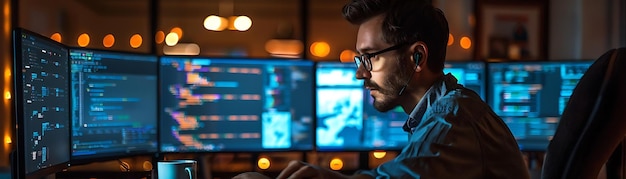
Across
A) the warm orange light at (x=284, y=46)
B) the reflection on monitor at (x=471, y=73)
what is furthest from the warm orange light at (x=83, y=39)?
the reflection on monitor at (x=471, y=73)

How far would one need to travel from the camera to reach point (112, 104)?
210 cm

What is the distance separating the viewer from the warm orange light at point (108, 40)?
4.66 metres

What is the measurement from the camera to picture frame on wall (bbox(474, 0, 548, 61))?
3.84 m

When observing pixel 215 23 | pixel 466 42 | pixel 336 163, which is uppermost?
pixel 215 23

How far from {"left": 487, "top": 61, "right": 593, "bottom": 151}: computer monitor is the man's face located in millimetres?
1460

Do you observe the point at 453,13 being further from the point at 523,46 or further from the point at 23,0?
the point at 23,0

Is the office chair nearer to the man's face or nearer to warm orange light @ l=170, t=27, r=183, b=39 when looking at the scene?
the man's face

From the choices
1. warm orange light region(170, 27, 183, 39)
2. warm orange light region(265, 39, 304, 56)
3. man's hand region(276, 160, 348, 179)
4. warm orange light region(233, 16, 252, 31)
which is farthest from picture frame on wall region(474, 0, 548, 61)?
man's hand region(276, 160, 348, 179)

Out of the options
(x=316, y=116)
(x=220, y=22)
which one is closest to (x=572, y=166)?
(x=316, y=116)

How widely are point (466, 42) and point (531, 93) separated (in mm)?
1189

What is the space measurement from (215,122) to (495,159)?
148cm

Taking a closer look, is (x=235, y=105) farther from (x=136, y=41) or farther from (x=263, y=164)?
(x=136, y=41)

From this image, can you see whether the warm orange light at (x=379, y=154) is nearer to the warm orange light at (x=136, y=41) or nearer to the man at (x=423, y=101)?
the man at (x=423, y=101)

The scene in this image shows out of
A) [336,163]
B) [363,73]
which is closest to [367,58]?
[363,73]
